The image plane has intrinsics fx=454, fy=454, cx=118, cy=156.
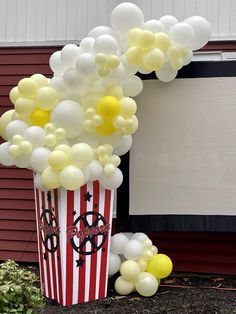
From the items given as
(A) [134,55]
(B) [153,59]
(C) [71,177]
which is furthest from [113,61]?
(C) [71,177]

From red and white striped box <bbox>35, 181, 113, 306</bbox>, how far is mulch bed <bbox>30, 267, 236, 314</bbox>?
11 cm

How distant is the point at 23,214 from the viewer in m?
5.39

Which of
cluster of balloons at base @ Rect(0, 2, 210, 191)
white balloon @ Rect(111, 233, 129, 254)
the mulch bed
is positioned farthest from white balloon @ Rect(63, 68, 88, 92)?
the mulch bed

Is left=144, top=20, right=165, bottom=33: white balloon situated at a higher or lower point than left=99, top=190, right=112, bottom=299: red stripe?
higher

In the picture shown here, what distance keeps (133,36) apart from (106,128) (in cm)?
82

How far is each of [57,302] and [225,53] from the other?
318 cm

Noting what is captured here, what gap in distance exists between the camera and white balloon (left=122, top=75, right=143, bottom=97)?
407cm

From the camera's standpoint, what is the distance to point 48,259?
4160 mm

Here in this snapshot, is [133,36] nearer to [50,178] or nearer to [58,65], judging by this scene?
[58,65]

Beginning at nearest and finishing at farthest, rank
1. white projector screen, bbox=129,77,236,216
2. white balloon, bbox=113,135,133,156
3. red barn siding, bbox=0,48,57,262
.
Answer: white balloon, bbox=113,135,133,156, white projector screen, bbox=129,77,236,216, red barn siding, bbox=0,48,57,262

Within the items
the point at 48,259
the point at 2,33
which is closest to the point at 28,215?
the point at 48,259

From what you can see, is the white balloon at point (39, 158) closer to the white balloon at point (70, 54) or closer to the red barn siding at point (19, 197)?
the white balloon at point (70, 54)

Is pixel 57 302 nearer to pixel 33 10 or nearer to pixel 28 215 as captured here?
pixel 28 215

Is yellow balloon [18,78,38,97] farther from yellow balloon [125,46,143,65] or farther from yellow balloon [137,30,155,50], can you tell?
yellow balloon [137,30,155,50]
